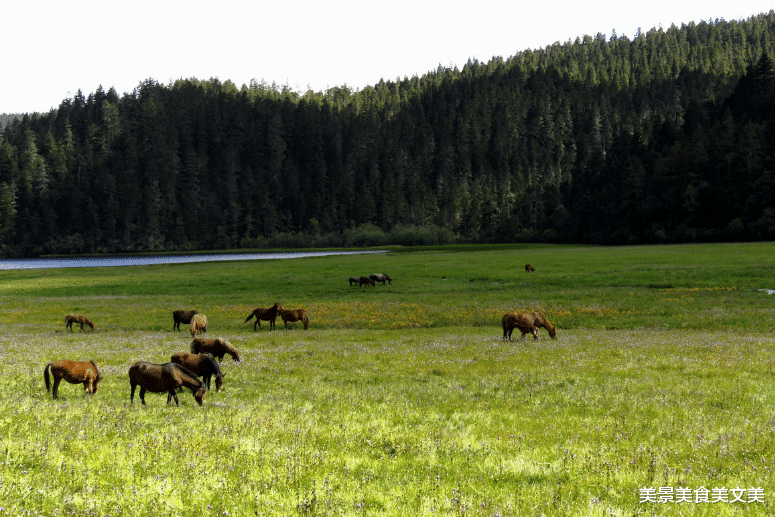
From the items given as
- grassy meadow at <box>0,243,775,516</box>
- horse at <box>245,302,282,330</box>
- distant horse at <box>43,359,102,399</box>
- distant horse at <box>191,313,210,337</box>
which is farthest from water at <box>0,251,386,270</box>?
distant horse at <box>43,359,102,399</box>

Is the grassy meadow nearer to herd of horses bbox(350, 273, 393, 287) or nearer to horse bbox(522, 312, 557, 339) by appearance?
horse bbox(522, 312, 557, 339)

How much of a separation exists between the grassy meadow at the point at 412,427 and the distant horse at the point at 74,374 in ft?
1.21


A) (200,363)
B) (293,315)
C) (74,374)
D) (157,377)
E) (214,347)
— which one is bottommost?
(293,315)

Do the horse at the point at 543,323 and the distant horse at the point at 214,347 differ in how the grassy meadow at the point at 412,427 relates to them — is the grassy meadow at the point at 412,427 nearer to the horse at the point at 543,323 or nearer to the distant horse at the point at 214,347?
the distant horse at the point at 214,347

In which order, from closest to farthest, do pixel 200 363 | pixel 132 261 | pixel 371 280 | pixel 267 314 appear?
pixel 200 363, pixel 267 314, pixel 371 280, pixel 132 261

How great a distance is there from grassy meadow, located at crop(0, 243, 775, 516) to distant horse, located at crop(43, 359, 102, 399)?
0.37 metres

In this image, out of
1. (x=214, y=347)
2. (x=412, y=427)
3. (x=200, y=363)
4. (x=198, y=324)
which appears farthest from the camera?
(x=198, y=324)

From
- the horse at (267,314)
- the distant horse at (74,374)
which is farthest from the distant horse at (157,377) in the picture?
the horse at (267,314)

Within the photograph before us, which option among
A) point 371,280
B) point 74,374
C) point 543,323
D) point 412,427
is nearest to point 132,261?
point 371,280

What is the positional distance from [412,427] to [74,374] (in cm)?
1003

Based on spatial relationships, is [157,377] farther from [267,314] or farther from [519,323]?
[267,314]

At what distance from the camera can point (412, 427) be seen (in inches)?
411

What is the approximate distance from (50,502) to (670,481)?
30.8 feet

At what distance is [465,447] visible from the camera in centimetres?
905
